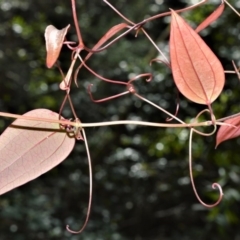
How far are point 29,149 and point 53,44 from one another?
0.27ft

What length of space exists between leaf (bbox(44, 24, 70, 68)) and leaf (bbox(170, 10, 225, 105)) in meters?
0.06

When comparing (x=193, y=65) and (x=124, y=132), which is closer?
(x=193, y=65)

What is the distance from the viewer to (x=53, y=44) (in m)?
0.30

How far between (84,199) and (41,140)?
105 cm

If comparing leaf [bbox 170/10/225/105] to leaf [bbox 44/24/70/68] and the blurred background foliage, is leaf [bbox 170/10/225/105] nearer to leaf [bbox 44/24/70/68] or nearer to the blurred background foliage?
leaf [bbox 44/24/70/68]

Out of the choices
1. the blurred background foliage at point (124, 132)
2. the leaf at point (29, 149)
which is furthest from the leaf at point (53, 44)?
the blurred background foliage at point (124, 132)

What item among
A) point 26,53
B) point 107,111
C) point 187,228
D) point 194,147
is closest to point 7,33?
point 26,53

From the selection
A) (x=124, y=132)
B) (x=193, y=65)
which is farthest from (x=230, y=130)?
(x=124, y=132)

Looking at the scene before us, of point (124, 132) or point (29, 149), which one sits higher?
point (29, 149)

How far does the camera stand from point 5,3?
4.70ft

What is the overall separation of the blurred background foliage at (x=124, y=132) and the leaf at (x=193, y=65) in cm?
106

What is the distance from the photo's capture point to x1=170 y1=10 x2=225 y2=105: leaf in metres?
0.29

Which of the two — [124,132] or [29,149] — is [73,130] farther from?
[124,132]

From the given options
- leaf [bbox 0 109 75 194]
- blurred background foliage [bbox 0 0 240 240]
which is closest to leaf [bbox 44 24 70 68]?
leaf [bbox 0 109 75 194]
